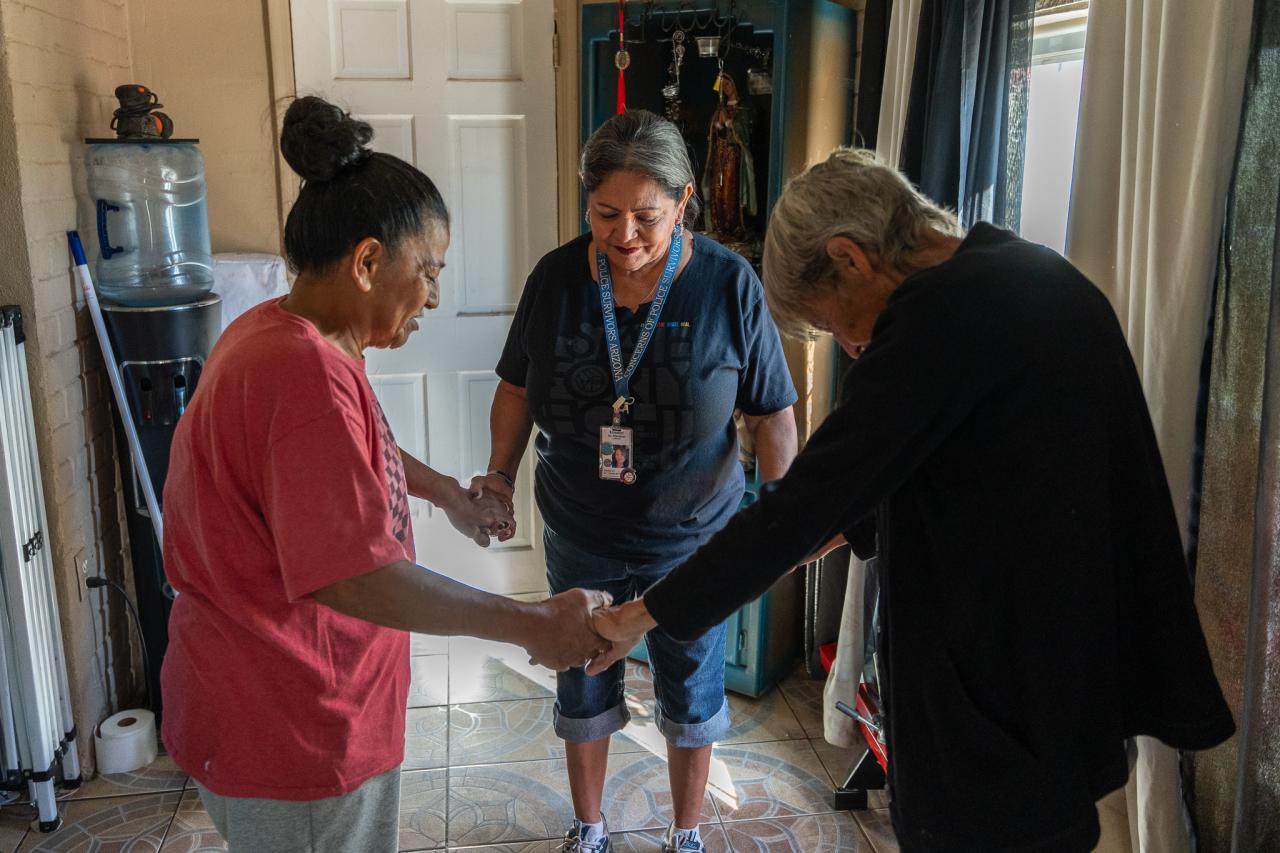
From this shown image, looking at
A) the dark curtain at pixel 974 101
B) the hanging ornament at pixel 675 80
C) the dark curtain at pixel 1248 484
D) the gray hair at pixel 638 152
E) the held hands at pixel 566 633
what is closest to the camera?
the dark curtain at pixel 1248 484

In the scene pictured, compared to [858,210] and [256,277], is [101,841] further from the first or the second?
[858,210]

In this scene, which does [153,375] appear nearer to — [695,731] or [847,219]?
[695,731]

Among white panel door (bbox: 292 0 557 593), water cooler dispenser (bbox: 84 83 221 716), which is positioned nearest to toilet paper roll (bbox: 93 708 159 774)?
water cooler dispenser (bbox: 84 83 221 716)

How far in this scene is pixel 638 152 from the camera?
1.92 m

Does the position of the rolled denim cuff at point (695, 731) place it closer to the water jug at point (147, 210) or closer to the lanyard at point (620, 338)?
the lanyard at point (620, 338)

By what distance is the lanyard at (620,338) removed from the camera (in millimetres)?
1992

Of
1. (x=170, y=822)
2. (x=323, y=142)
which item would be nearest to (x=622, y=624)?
(x=323, y=142)

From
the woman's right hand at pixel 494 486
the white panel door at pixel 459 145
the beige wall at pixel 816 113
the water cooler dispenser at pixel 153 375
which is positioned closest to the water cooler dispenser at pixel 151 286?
the water cooler dispenser at pixel 153 375

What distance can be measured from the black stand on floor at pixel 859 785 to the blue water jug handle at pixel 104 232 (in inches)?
92.7

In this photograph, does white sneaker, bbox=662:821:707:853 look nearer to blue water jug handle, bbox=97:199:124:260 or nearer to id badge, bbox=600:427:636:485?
id badge, bbox=600:427:636:485

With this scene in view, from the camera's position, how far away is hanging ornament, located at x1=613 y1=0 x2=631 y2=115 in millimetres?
2881

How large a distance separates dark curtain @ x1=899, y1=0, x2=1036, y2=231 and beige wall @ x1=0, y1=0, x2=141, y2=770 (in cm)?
208

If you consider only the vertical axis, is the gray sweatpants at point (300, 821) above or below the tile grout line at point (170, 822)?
above

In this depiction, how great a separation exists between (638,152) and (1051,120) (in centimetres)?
96
